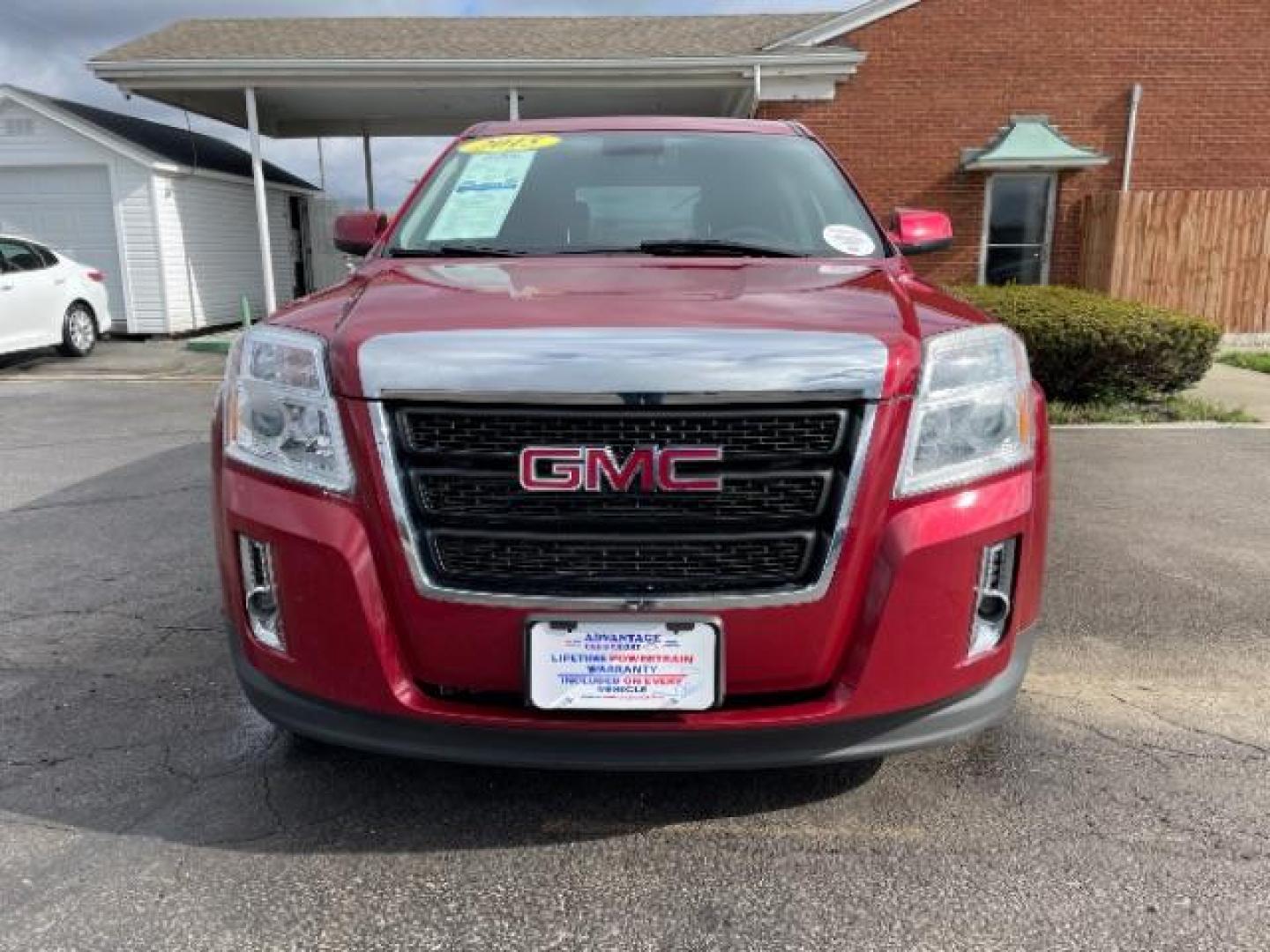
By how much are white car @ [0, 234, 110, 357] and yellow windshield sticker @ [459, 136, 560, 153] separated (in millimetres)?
9232

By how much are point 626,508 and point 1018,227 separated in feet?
41.6

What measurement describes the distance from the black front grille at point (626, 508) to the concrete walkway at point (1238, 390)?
6.90m

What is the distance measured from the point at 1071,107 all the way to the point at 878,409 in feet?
41.6

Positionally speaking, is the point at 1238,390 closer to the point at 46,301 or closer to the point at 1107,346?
the point at 1107,346

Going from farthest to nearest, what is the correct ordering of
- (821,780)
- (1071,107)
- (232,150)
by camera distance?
(232,150) → (1071,107) → (821,780)

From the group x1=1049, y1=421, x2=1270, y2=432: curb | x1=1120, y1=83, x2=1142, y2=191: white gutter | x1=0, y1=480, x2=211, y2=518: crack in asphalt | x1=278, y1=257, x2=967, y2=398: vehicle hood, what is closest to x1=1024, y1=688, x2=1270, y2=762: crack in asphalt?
x1=278, y1=257, x2=967, y2=398: vehicle hood

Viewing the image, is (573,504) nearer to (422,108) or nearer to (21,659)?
(21,659)

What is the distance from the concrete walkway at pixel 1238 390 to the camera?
782 centimetres

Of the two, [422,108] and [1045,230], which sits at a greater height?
[422,108]

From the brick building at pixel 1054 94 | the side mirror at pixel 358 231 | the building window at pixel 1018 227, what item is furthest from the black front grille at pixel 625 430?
the building window at pixel 1018 227

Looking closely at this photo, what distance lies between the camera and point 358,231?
3.57 metres

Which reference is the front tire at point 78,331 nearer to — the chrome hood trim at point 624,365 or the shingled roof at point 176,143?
the shingled roof at point 176,143

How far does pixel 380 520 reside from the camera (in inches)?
77.7

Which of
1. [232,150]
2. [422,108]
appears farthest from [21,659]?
[232,150]
